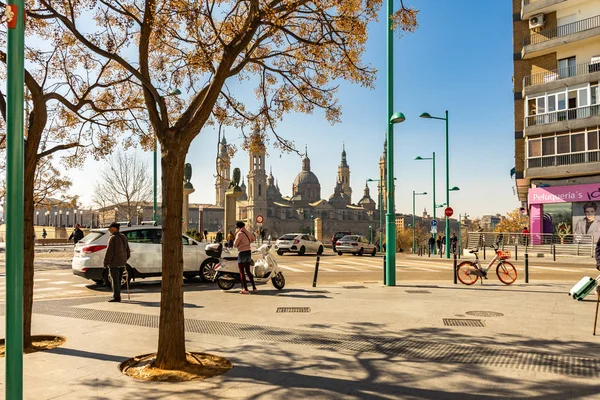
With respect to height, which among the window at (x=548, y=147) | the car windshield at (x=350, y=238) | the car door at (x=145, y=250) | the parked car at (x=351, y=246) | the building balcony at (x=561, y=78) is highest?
the building balcony at (x=561, y=78)

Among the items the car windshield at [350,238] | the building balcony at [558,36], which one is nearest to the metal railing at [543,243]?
the car windshield at [350,238]

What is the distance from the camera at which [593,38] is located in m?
32.5

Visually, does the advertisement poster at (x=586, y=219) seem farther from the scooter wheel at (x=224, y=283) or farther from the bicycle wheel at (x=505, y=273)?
the scooter wheel at (x=224, y=283)

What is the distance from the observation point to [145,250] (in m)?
14.8

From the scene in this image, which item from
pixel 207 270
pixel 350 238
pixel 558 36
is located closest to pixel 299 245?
pixel 350 238

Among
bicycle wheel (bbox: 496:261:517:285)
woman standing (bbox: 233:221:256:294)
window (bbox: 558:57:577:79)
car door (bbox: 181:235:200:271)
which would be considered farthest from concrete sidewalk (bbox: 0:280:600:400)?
window (bbox: 558:57:577:79)

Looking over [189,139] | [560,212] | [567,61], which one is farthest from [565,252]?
[189,139]

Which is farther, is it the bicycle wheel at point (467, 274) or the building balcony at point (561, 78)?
the building balcony at point (561, 78)

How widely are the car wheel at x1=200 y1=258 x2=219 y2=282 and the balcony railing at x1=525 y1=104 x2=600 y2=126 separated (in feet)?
87.4

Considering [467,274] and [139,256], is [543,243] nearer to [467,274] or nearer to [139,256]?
[467,274]

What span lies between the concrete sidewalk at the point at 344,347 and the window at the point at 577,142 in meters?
24.1

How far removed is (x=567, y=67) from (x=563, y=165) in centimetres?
654

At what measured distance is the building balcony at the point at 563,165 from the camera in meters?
31.9

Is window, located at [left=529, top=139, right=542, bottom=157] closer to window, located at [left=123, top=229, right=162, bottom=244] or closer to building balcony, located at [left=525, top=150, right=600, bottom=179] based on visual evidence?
building balcony, located at [left=525, top=150, right=600, bottom=179]
